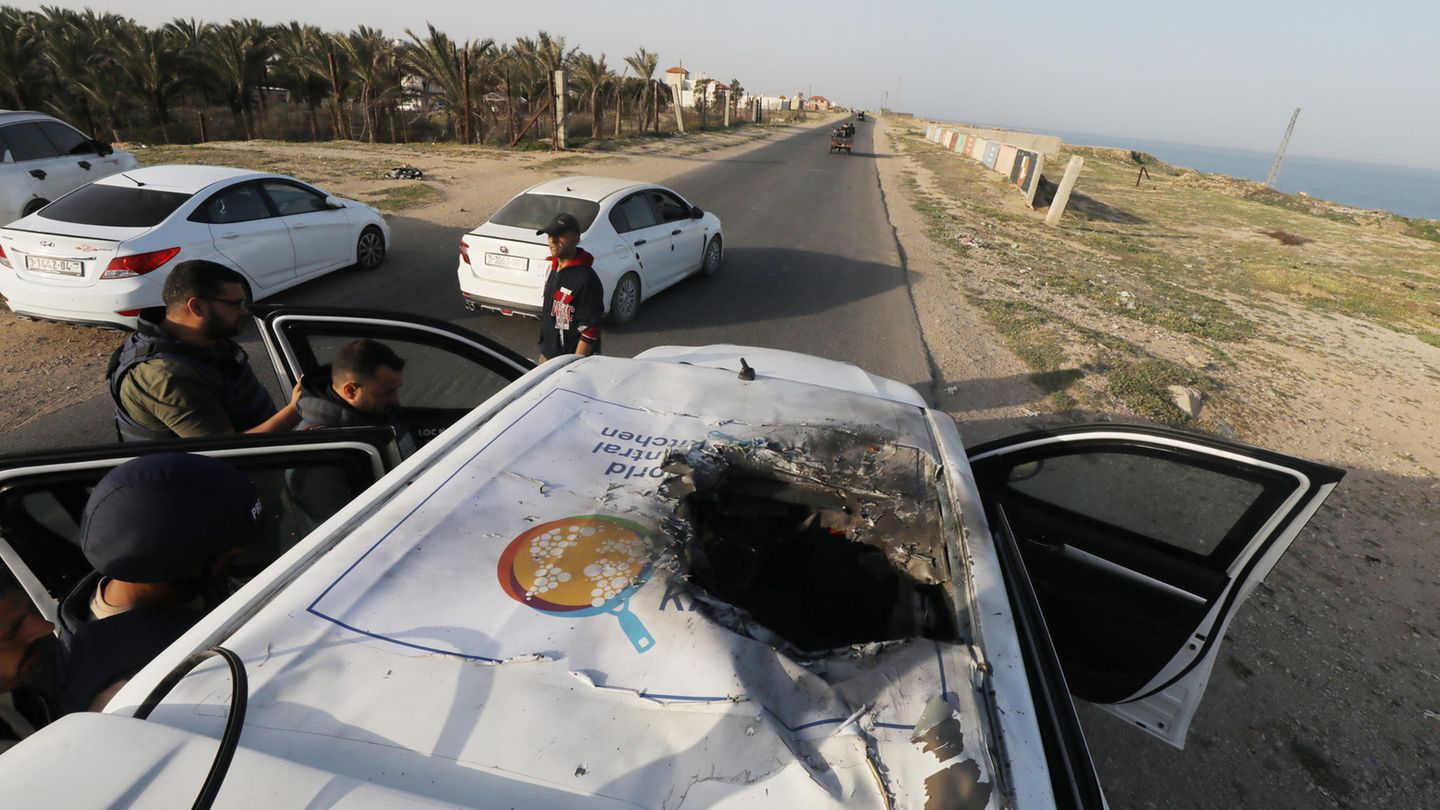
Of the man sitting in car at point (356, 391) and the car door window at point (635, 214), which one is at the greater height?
the car door window at point (635, 214)

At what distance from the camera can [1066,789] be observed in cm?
127

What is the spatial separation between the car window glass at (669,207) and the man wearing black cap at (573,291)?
385cm

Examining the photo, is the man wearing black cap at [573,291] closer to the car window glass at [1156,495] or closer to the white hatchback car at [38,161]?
the car window glass at [1156,495]

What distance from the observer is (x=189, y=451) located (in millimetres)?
2018

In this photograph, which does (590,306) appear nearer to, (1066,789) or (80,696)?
(80,696)

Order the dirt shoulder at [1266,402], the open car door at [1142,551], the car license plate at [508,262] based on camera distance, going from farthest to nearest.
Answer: the car license plate at [508,262], the dirt shoulder at [1266,402], the open car door at [1142,551]

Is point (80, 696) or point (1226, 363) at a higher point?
point (80, 696)

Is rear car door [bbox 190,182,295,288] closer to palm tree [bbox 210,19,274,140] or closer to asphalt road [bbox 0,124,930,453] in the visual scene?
asphalt road [bbox 0,124,930,453]

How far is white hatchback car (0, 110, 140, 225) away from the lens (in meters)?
8.13

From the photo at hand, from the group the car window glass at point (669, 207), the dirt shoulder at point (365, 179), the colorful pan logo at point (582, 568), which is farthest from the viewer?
the car window glass at point (669, 207)

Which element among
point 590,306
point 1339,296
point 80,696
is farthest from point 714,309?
point 1339,296

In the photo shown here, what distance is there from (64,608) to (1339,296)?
58.9ft

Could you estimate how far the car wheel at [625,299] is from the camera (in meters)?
7.10

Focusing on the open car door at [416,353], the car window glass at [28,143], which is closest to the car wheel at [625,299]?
the open car door at [416,353]
